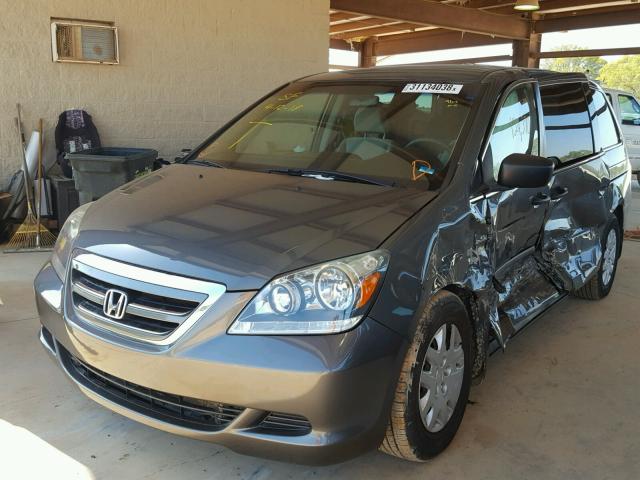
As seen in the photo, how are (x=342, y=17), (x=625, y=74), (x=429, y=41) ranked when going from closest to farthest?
1. (x=342, y=17)
2. (x=429, y=41)
3. (x=625, y=74)

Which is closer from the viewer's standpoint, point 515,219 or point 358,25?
point 515,219

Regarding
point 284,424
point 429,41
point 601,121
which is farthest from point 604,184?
point 429,41

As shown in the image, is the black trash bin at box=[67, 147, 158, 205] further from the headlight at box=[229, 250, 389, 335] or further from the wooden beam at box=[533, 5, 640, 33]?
the wooden beam at box=[533, 5, 640, 33]

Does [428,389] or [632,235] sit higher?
[428,389]

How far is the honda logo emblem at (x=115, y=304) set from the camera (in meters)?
2.08

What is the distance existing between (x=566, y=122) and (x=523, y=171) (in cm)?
124

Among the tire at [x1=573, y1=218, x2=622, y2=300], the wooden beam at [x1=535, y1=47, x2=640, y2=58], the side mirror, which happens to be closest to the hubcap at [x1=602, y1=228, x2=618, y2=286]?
the tire at [x1=573, y1=218, x2=622, y2=300]

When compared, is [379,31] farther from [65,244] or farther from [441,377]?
[441,377]

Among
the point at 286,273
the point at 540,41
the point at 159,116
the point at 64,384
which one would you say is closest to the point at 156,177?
the point at 64,384

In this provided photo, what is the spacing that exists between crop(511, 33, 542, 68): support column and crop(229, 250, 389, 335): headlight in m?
12.3

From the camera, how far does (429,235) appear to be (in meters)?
2.24

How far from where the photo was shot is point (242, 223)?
2264 mm

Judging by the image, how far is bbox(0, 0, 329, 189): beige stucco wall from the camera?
19.3ft

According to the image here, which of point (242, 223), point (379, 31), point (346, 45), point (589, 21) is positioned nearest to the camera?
point (242, 223)
